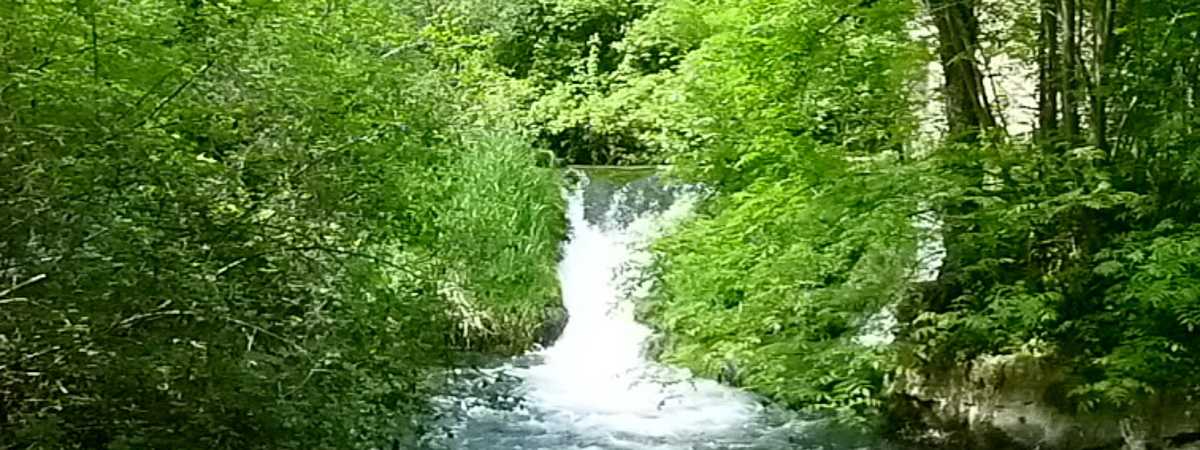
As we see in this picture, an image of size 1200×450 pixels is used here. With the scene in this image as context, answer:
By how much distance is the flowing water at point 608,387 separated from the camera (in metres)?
5.97

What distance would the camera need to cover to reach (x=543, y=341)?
8.57 metres

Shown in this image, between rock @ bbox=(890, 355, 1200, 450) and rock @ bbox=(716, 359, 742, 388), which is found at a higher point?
rock @ bbox=(890, 355, 1200, 450)

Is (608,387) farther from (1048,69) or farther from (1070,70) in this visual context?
(1070,70)

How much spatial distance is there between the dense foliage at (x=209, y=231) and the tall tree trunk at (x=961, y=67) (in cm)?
251

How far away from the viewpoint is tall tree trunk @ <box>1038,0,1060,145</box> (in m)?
5.14

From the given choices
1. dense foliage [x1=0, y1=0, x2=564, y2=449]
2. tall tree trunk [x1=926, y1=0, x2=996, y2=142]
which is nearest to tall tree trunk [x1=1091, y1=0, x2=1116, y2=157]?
tall tree trunk [x1=926, y1=0, x2=996, y2=142]

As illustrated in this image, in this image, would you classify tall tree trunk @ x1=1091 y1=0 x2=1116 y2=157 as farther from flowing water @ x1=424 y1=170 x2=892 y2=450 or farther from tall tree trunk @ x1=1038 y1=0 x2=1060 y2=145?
flowing water @ x1=424 y1=170 x2=892 y2=450

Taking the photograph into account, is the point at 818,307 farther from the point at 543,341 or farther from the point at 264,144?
the point at 543,341

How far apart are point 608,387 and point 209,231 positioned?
4.70 m

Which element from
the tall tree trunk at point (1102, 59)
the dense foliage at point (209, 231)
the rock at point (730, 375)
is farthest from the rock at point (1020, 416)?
the dense foliage at point (209, 231)

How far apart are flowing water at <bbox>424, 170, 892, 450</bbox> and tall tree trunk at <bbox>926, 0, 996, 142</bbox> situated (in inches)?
64.4

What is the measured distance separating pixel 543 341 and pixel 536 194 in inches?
45.1

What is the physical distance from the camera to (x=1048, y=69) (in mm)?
5238

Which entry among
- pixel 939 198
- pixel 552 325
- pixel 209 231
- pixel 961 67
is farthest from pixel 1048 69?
pixel 552 325
